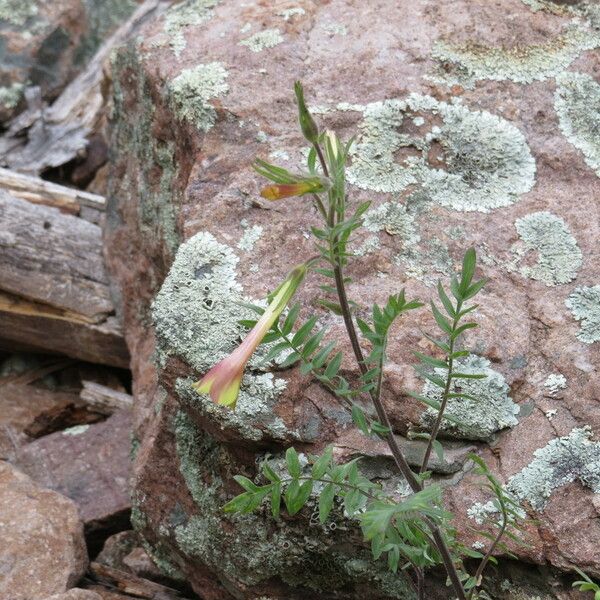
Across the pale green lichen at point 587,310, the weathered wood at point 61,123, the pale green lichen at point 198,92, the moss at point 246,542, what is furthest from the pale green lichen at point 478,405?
the weathered wood at point 61,123

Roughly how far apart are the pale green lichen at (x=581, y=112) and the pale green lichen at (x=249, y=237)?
3.28ft

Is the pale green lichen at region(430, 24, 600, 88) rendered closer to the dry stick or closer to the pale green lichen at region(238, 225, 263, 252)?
the pale green lichen at region(238, 225, 263, 252)

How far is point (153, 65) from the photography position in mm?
3205

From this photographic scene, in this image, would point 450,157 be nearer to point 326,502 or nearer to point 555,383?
point 555,383

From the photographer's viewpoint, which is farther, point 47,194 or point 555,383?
point 47,194

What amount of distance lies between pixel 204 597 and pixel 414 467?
34.7 inches

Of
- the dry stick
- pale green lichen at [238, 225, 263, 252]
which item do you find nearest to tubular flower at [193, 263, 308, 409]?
the dry stick

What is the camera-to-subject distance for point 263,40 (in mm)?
3139

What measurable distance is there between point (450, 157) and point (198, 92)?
0.83 metres

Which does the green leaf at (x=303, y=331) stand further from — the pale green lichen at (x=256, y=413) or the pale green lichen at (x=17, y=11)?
the pale green lichen at (x=17, y=11)

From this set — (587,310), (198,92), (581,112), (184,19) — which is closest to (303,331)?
(587,310)

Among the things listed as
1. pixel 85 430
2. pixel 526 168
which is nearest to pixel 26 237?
pixel 85 430

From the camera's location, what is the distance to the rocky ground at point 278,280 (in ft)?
7.50

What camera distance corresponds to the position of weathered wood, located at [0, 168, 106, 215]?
4.07 meters
